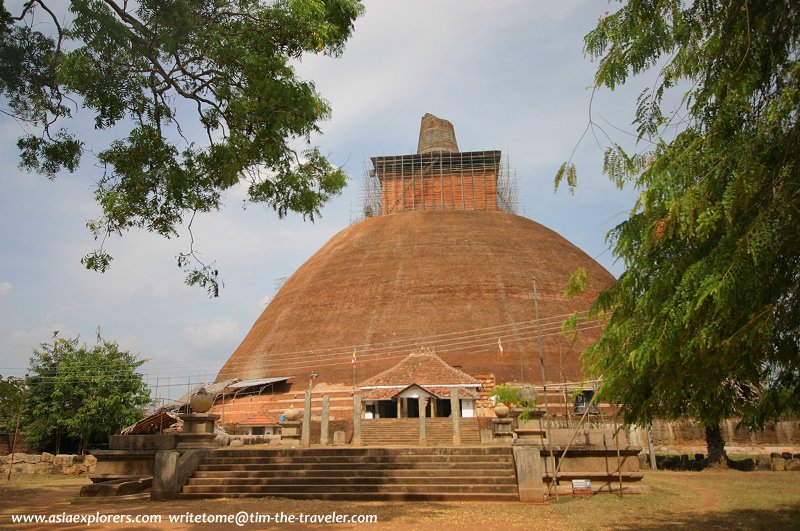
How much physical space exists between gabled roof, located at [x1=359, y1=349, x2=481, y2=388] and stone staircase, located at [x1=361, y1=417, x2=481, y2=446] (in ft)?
6.62

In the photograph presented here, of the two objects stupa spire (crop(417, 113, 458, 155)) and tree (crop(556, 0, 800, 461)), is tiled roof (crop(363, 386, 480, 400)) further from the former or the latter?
stupa spire (crop(417, 113, 458, 155))

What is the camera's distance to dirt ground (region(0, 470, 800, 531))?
7491mm

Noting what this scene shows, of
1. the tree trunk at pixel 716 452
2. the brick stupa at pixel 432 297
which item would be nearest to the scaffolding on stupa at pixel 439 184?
the brick stupa at pixel 432 297

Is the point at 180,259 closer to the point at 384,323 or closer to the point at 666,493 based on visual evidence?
the point at 666,493

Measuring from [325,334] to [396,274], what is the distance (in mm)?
5180

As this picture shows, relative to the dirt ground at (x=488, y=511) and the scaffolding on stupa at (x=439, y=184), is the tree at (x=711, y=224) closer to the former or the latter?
the dirt ground at (x=488, y=511)

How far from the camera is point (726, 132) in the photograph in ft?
13.4

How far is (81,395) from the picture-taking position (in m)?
24.6

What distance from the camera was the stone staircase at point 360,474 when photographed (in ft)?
32.3

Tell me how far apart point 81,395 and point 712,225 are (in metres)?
26.4

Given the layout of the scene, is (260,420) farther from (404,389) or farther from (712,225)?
(712,225)

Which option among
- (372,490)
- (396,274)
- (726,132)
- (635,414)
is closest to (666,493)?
(372,490)

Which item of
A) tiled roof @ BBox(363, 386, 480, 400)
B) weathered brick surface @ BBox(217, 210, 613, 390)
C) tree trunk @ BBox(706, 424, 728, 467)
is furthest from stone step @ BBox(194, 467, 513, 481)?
weathered brick surface @ BBox(217, 210, 613, 390)

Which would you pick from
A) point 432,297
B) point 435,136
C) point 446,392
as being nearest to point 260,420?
point 446,392
